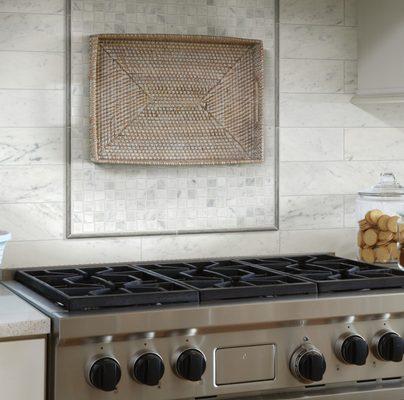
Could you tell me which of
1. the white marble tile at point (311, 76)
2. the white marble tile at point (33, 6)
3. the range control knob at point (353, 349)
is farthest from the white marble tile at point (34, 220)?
the range control knob at point (353, 349)

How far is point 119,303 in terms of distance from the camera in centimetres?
210

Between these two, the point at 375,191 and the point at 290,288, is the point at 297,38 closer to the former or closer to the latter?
the point at 375,191

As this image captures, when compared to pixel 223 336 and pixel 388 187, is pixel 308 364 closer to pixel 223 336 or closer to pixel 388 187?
pixel 223 336

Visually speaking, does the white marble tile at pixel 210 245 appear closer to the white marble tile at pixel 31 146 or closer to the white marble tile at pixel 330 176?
the white marble tile at pixel 330 176

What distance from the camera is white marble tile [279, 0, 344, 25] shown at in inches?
116

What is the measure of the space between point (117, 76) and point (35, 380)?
1.09 metres

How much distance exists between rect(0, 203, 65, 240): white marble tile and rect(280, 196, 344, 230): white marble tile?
76 cm

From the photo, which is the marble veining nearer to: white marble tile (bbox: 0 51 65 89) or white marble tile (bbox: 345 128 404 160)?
white marble tile (bbox: 0 51 65 89)

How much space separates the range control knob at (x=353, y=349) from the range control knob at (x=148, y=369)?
1.58 feet

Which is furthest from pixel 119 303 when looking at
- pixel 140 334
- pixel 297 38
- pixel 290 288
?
pixel 297 38

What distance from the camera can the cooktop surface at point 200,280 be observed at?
2.14m

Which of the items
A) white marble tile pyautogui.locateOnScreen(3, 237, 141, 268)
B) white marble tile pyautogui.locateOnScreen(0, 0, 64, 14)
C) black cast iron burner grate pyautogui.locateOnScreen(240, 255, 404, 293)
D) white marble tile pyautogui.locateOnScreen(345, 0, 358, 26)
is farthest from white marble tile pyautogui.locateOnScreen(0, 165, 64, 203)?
white marble tile pyautogui.locateOnScreen(345, 0, 358, 26)

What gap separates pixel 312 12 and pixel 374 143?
51cm

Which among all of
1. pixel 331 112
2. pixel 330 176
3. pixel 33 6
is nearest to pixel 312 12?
pixel 331 112
